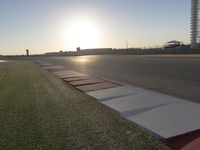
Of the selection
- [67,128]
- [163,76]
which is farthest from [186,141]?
[163,76]

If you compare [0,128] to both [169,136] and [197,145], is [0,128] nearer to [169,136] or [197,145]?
[169,136]

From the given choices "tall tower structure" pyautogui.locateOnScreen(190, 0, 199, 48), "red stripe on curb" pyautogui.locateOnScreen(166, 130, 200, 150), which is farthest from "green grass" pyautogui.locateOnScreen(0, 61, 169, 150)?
"tall tower structure" pyautogui.locateOnScreen(190, 0, 199, 48)

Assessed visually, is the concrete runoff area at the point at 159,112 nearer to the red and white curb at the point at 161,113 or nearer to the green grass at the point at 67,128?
the red and white curb at the point at 161,113

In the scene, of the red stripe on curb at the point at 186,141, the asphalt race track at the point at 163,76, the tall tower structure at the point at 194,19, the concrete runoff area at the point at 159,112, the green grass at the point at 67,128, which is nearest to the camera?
the red stripe on curb at the point at 186,141

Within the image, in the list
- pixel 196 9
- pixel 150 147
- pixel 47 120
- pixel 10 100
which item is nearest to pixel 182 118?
pixel 150 147

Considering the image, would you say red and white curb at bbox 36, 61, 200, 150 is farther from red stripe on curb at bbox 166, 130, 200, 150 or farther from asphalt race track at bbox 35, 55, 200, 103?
asphalt race track at bbox 35, 55, 200, 103

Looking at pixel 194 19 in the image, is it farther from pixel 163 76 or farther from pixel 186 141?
pixel 186 141

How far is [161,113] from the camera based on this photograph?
20.6ft

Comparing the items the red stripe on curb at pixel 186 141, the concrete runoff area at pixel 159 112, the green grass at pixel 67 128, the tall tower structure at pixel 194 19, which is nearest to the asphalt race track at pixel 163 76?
the concrete runoff area at pixel 159 112

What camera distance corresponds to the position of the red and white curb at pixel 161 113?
4668 mm

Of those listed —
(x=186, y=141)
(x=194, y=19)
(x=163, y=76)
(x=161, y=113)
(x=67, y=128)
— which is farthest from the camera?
(x=194, y=19)

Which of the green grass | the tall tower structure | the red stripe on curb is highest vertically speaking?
the tall tower structure

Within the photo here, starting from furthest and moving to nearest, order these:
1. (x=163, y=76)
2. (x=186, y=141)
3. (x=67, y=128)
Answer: (x=163, y=76)
(x=67, y=128)
(x=186, y=141)

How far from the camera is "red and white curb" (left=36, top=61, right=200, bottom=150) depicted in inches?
184
